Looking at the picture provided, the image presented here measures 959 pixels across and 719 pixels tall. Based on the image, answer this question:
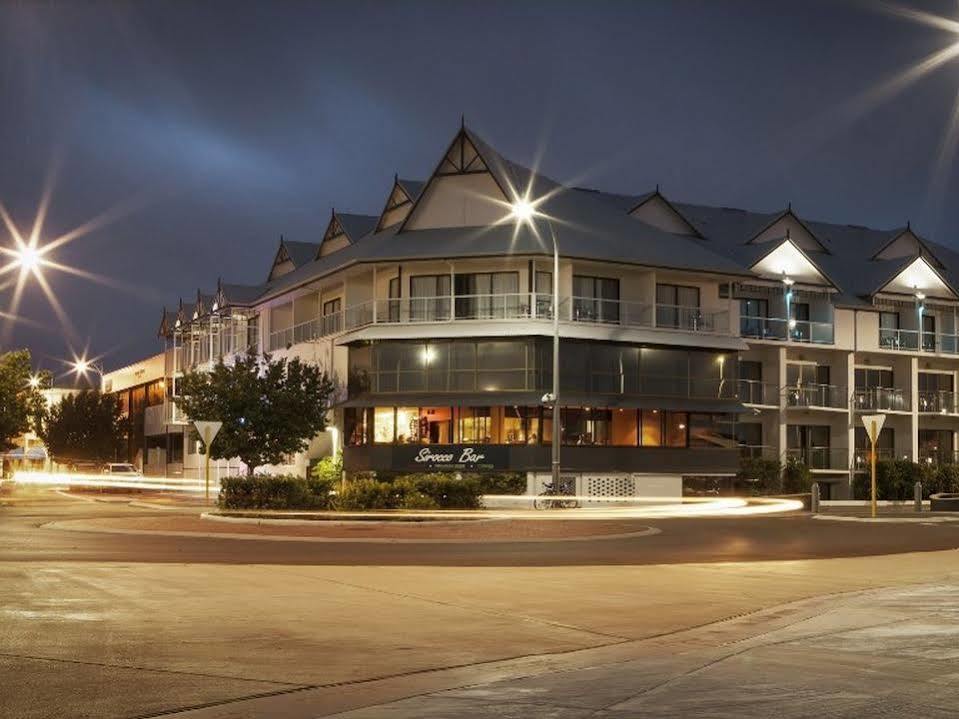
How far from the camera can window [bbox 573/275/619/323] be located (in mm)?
51375

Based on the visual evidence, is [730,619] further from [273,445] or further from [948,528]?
[273,445]

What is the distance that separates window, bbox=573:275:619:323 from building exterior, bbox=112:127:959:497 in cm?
11

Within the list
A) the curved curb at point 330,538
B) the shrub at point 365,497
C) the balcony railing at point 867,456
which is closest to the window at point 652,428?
the balcony railing at point 867,456

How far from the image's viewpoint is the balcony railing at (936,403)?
208 feet

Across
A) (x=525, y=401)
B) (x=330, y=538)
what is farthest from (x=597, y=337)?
(x=330, y=538)

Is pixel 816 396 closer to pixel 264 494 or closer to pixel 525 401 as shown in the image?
pixel 525 401

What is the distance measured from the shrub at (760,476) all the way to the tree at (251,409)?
64.2 feet

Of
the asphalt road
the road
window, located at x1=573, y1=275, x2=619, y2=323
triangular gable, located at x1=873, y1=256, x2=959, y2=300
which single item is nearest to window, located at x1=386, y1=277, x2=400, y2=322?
window, located at x1=573, y1=275, x2=619, y2=323

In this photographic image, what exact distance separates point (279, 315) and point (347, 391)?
45.6 ft

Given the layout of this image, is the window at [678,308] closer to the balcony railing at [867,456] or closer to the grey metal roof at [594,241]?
the grey metal roof at [594,241]

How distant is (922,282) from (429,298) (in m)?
28.0

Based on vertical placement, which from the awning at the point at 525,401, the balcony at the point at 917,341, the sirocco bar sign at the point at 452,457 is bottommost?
the sirocco bar sign at the point at 452,457

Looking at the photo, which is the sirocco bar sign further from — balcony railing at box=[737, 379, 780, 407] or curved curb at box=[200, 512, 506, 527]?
curved curb at box=[200, 512, 506, 527]

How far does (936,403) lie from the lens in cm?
6350
